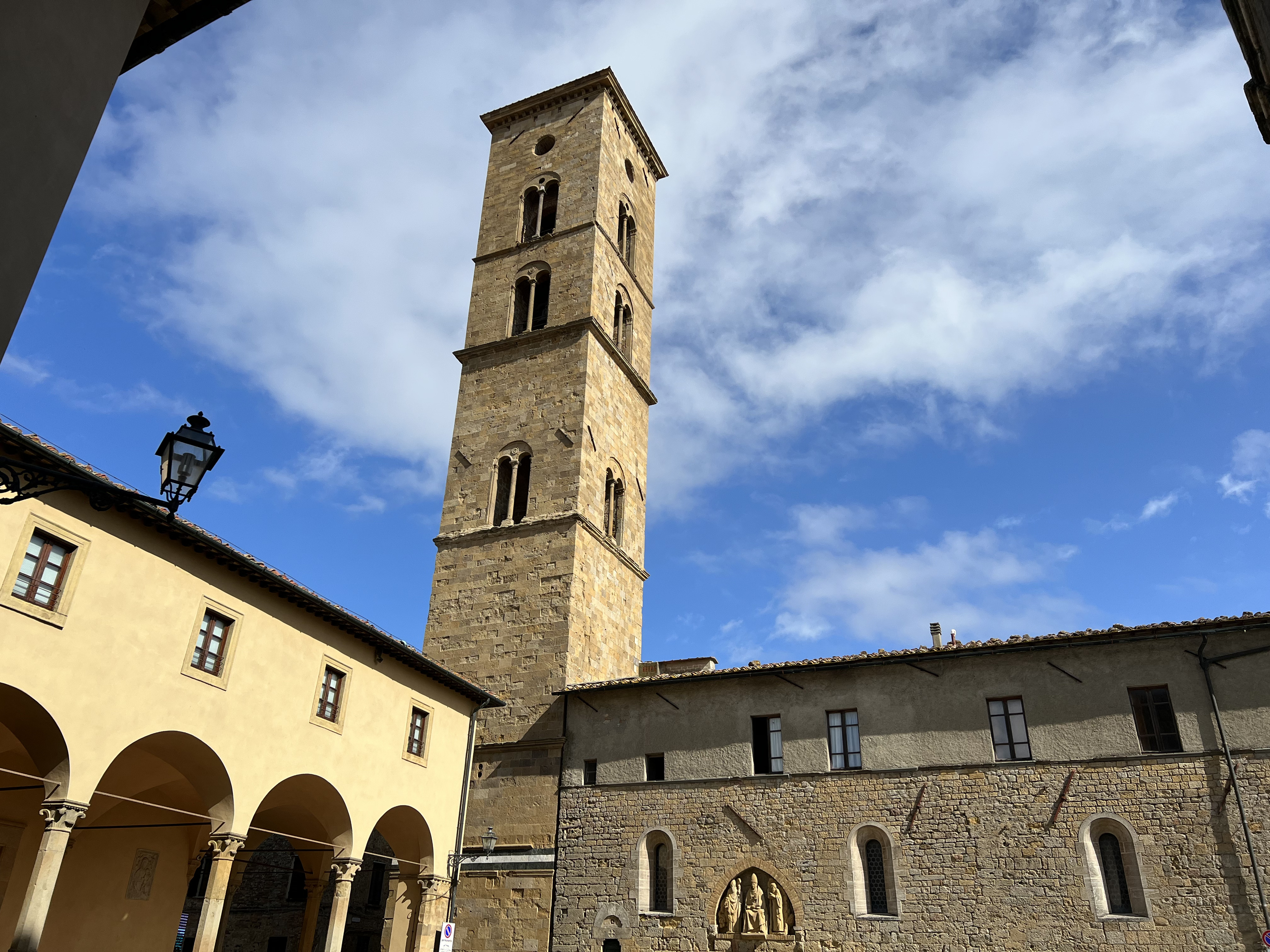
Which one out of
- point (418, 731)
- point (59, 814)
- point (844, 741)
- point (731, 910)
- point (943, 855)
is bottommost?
point (731, 910)

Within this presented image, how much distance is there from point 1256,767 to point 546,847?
14.1 m

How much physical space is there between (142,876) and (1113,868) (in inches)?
728

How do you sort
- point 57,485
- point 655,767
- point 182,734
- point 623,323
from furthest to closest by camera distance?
point 623,323
point 655,767
point 182,734
point 57,485

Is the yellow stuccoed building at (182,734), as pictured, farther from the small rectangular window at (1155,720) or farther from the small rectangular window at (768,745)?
the small rectangular window at (1155,720)

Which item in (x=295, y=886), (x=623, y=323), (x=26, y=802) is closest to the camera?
(x=26, y=802)

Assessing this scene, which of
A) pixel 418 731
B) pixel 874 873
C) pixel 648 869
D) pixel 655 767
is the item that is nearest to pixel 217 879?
pixel 418 731

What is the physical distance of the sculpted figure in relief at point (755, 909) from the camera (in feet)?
59.6

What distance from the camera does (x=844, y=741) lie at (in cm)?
1933

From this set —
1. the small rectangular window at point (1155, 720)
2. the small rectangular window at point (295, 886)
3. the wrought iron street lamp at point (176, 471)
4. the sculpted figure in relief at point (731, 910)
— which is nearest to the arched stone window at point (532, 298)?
the sculpted figure in relief at point (731, 910)

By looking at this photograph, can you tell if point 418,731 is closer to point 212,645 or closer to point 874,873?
point 212,645

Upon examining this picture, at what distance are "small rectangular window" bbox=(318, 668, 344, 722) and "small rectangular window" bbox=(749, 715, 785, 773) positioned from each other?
864cm

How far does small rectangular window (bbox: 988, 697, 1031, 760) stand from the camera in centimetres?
1794

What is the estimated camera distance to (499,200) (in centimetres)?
3225

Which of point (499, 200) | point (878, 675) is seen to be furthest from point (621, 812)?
Result: point (499, 200)
